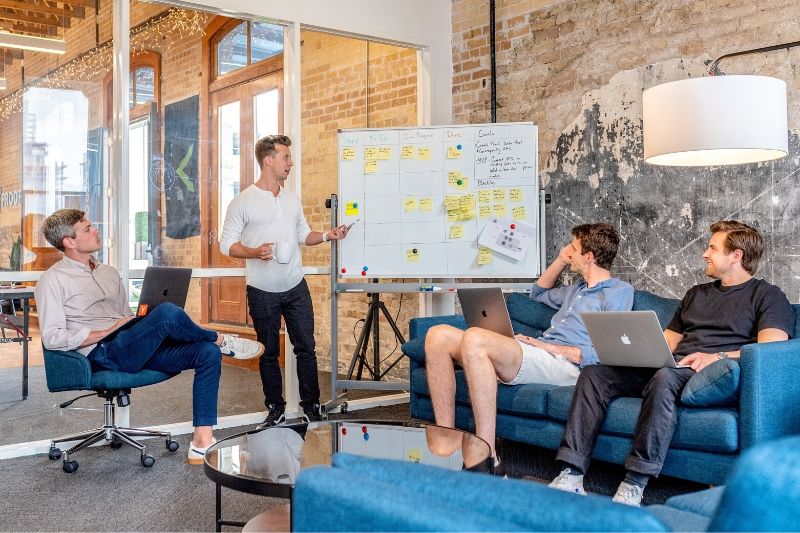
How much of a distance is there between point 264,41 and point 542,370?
300 centimetres

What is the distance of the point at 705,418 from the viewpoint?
3229 mm

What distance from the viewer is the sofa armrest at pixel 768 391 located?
309 cm

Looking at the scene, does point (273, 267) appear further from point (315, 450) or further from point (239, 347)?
point (315, 450)

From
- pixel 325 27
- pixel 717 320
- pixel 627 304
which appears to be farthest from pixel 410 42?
pixel 717 320

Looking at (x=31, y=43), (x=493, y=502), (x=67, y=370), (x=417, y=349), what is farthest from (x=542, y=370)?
(x=31, y=43)

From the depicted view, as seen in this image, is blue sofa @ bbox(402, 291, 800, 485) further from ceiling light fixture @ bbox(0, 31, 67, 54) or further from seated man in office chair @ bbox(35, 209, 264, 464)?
ceiling light fixture @ bbox(0, 31, 67, 54)

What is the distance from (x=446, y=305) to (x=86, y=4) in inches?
124

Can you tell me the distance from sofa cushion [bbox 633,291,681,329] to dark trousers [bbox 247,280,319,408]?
2.04m

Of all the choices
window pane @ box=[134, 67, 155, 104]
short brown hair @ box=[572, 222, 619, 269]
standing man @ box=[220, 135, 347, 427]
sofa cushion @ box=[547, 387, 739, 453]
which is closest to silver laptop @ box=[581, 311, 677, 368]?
sofa cushion @ box=[547, 387, 739, 453]

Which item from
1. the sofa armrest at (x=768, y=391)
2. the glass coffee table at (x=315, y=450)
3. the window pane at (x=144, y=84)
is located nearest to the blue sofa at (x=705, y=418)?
the sofa armrest at (x=768, y=391)

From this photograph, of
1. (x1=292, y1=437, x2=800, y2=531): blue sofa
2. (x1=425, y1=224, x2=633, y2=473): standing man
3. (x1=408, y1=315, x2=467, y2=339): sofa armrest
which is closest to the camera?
(x1=292, y1=437, x2=800, y2=531): blue sofa

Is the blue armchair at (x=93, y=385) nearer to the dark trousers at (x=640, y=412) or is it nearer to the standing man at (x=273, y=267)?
the standing man at (x=273, y=267)

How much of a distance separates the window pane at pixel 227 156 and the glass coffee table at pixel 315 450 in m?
2.39

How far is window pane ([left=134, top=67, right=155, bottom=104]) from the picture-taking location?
5.00m
